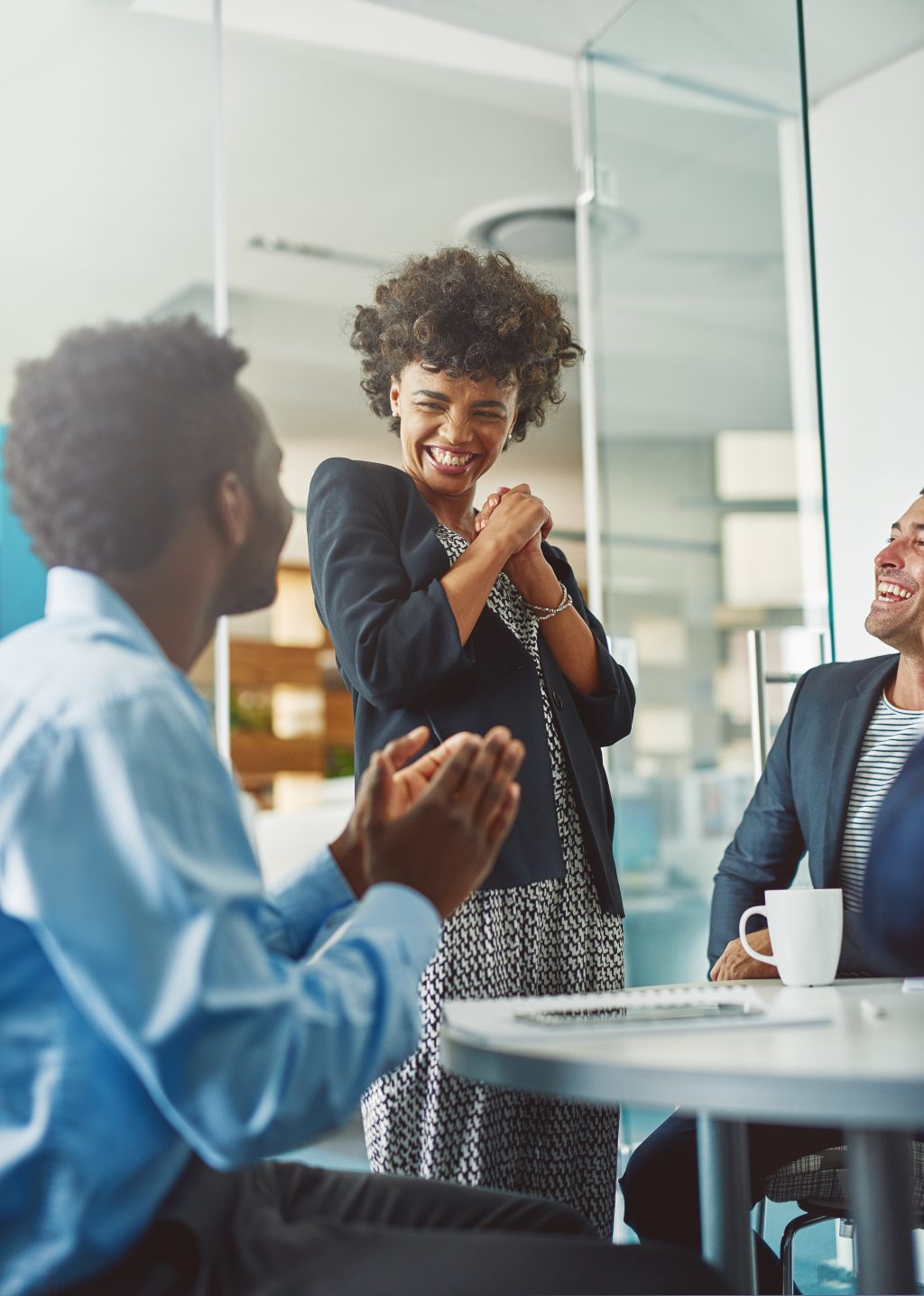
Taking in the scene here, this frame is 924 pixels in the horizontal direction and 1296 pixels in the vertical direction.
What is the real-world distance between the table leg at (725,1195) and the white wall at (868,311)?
2094 mm

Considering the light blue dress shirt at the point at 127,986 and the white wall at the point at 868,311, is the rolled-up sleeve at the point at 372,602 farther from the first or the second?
the white wall at the point at 868,311

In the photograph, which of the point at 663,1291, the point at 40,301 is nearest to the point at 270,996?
the point at 663,1291

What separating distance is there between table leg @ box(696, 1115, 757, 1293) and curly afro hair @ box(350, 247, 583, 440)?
105cm

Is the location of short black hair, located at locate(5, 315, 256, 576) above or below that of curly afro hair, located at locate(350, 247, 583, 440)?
below

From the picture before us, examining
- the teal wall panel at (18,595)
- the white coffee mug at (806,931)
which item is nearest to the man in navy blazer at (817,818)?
the white coffee mug at (806,931)

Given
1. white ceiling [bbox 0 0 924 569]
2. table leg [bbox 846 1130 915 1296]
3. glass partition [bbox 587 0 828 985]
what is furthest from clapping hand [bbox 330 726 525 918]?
glass partition [bbox 587 0 828 985]

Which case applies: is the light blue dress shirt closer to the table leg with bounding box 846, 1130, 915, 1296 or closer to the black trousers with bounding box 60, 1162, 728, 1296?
the black trousers with bounding box 60, 1162, 728, 1296

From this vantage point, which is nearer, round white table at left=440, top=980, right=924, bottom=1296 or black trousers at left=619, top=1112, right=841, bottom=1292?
round white table at left=440, top=980, right=924, bottom=1296

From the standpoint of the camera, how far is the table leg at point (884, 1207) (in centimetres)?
94

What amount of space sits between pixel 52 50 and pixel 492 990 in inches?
101

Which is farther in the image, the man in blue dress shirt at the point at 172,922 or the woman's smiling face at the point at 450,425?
the woman's smiling face at the point at 450,425

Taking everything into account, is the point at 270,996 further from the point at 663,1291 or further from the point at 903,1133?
the point at 903,1133

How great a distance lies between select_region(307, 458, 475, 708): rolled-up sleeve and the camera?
5.22 feet

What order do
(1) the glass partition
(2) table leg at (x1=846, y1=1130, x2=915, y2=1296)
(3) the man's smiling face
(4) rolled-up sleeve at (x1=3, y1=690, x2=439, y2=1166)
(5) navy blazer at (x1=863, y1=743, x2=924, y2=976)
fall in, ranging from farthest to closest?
(1) the glass partition
(3) the man's smiling face
(5) navy blazer at (x1=863, y1=743, x2=924, y2=976)
(2) table leg at (x1=846, y1=1130, x2=915, y2=1296)
(4) rolled-up sleeve at (x1=3, y1=690, x2=439, y2=1166)
